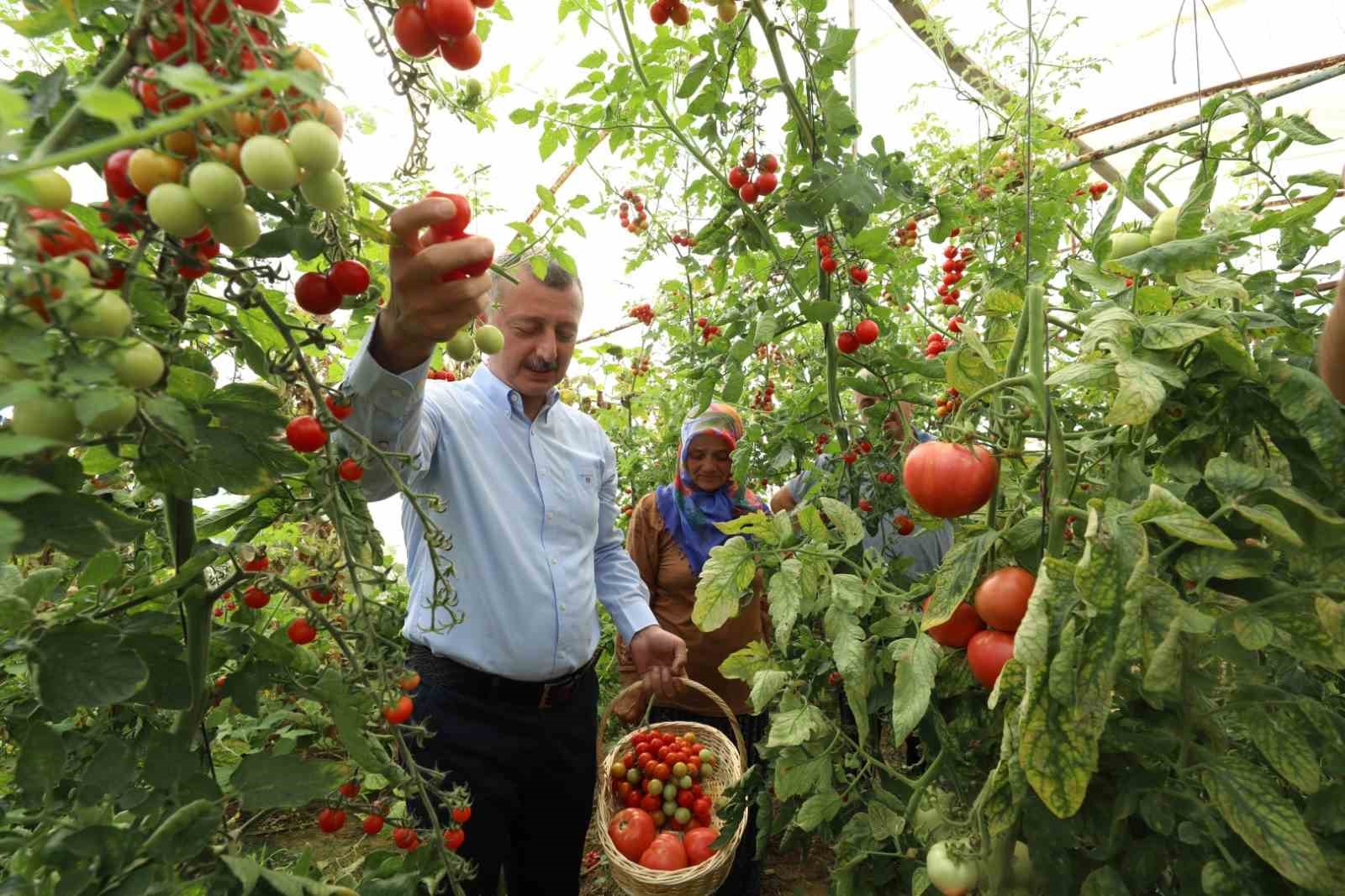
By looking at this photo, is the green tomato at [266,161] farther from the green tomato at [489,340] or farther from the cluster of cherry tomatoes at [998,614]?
the cluster of cherry tomatoes at [998,614]

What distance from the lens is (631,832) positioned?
2.30 m

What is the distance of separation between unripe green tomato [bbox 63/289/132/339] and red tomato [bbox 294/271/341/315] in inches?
9.3

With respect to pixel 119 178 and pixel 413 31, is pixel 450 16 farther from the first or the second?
pixel 119 178

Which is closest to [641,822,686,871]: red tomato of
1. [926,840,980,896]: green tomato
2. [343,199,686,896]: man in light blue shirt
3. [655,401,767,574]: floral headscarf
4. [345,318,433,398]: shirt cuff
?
[343,199,686,896]: man in light blue shirt

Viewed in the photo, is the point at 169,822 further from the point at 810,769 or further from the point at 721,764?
the point at 721,764

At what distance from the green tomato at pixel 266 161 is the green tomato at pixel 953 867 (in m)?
1.03

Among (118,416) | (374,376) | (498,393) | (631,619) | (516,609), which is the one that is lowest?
(631,619)

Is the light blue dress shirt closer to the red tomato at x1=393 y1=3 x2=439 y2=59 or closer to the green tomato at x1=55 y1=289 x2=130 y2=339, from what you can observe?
the red tomato at x1=393 y1=3 x2=439 y2=59

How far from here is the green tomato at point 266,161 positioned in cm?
46

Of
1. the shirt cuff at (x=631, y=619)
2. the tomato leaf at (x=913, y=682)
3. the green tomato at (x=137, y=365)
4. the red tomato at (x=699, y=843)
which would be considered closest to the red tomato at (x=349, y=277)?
the green tomato at (x=137, y=365)

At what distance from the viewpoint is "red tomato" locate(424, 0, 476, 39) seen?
620mm

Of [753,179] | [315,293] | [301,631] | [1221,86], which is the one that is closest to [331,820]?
[301,631]

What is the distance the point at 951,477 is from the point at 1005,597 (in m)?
0.14

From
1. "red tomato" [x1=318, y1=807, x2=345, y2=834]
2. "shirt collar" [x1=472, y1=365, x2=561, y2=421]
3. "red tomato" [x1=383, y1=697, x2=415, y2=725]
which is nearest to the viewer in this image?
"red tomato" [x1=383, y1=697, x2=415, y2=725]
